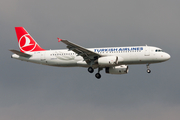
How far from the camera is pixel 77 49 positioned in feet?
195

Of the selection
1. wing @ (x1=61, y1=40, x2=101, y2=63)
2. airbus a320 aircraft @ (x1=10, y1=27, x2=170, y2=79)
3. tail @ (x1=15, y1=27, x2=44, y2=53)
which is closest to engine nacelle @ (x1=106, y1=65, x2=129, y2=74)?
airbus a320 aircraft @ (x1=10, y1=27, x2=170, y2=79)

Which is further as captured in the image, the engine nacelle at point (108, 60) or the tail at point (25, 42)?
the tail at point (25, 42)

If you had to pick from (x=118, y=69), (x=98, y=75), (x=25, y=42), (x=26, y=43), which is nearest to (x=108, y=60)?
(x=98, y=75)

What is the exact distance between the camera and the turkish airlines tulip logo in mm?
67500

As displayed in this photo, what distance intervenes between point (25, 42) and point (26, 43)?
0.31m

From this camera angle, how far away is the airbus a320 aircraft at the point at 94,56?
59.7 meters

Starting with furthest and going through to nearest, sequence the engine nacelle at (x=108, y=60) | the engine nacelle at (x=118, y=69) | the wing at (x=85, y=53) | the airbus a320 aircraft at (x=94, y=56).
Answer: the engine nacelle at (x=118, y=69)
the airbus a320 aircraft at (x=94, y=56)
the engine nacelle at (x=108, y=60)
the wing at (x=85, y=53)

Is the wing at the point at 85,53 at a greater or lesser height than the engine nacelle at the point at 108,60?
greater

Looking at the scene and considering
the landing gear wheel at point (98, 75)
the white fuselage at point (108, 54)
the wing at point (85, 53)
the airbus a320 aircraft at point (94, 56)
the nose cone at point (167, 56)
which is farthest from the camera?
the landing gear wheel at point (98, 75)

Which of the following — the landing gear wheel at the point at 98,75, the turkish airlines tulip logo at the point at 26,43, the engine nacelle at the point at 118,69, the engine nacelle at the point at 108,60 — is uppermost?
the turkish airlines tulip logo at the point at 26,43

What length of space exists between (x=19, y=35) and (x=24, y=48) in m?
3.27

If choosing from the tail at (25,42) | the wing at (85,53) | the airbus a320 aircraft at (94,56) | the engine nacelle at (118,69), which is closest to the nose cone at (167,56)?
the airbus a320 aircraft at (94,56)

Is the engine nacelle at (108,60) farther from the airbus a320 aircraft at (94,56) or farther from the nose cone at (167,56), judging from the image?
the nose cone at (167,56)

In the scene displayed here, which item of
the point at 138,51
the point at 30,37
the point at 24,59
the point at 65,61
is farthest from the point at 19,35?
the point at 138,51
